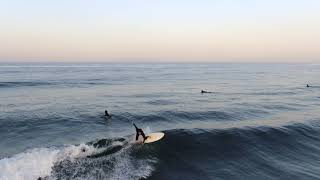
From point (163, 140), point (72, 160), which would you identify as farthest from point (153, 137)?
point (72, 160)

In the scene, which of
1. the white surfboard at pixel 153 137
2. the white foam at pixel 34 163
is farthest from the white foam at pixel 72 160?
the white surfboard at pixel 153 137

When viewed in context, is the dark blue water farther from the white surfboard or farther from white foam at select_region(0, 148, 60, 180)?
the white surfboard

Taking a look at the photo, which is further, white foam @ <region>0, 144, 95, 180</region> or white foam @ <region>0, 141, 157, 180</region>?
white foam @ <region>0, 141, 157, 180</region>

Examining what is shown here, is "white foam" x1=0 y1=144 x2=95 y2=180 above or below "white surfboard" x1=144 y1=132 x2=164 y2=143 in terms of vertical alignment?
below

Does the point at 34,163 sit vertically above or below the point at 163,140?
above

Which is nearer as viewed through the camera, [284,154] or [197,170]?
[197,170]

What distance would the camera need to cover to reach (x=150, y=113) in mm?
41125

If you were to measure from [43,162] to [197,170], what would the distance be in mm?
8879

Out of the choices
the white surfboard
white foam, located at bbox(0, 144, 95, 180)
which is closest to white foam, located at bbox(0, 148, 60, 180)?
white foam, located at bbox(0, 144, 95, 180)

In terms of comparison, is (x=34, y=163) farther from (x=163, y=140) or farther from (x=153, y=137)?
(x=163, y=140)

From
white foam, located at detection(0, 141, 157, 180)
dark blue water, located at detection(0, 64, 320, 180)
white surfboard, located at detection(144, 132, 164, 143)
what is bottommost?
dark blue water, located at detection(0, 64, 320, 180)

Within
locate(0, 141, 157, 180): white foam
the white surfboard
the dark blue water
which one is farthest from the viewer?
the white surfboard

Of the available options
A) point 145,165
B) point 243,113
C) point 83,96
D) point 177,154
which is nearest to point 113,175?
point 145,165

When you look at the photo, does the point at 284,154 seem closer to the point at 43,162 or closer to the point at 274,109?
the point at 43,162
